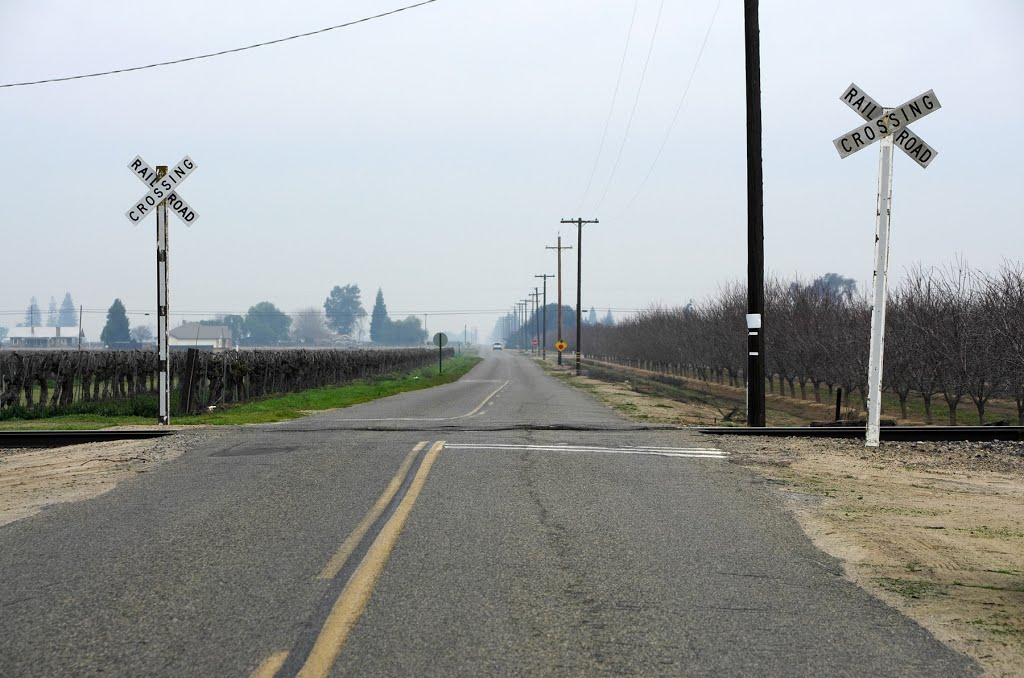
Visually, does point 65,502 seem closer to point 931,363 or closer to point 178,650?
point 178,650

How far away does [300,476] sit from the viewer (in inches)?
370

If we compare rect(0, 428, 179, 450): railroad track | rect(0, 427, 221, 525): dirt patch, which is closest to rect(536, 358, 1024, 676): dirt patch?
rect(0, 427, 221, 525): dirt patch

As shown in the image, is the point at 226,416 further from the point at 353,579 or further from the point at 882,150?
the point at 353,579

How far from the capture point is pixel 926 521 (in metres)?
7.57

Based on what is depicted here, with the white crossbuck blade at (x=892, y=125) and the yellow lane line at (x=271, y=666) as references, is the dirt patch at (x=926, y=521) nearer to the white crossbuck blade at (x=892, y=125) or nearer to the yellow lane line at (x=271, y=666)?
the yellow lane line at (x=271, y=666)

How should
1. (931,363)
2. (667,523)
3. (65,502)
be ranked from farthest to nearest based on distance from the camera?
(931,363)
(65,502)
(667,523)

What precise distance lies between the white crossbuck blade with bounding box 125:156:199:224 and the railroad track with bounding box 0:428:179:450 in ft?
14.2

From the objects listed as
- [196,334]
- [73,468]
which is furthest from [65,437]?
[196,334]

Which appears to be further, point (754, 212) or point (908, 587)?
point (754, 212)

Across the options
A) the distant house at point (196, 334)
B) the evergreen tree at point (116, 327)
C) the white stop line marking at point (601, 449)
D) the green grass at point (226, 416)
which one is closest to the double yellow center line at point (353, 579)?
the white stop line marking at point (601, 449)

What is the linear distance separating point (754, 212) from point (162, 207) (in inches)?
440

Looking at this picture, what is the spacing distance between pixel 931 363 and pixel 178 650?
29.2m

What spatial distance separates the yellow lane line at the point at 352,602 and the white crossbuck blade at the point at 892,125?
8.38m

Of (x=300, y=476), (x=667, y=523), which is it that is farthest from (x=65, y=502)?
(x=667, y=523)
